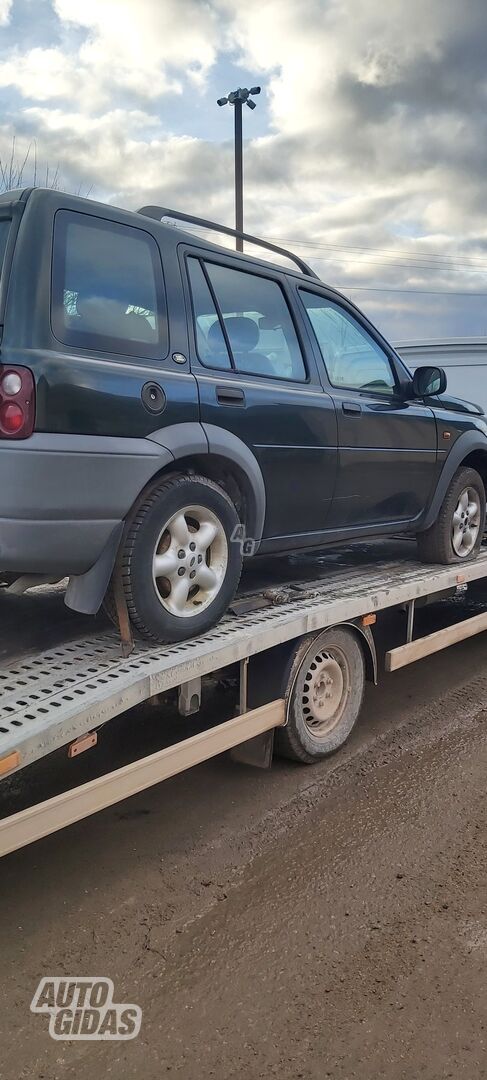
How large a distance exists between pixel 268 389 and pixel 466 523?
2314 mm

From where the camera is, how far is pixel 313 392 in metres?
3.97

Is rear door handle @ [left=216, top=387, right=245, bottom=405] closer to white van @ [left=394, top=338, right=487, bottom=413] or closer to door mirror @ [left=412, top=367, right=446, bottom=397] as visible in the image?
door mirror @ [left=412, top=367, right=446, bottom=397]

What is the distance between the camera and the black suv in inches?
106

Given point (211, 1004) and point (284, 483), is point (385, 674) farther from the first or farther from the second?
point (211, 1004)

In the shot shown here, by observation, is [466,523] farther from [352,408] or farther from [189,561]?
[189,561]

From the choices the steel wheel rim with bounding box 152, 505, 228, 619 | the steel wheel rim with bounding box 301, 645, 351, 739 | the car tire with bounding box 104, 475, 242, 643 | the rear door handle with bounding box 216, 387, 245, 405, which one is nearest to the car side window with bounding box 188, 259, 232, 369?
the rear door handle with bounding box 216, 387, 245, 405

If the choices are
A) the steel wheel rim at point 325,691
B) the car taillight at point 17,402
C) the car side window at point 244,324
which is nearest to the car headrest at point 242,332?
the car side window at point 244,324

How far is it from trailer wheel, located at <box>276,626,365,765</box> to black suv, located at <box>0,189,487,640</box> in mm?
534

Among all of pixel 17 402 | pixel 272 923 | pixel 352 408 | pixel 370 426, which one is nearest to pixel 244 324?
pixel 352 408

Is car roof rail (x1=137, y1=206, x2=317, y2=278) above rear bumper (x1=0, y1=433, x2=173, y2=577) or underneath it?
above

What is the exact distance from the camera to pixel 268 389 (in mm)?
3645

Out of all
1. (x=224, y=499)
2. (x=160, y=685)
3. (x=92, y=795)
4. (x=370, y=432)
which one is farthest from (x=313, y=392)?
(x=92, y=795)

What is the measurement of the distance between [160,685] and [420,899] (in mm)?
1267

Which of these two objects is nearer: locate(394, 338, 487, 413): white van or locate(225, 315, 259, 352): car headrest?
locate(225, 315, 259, 352): car headrest
